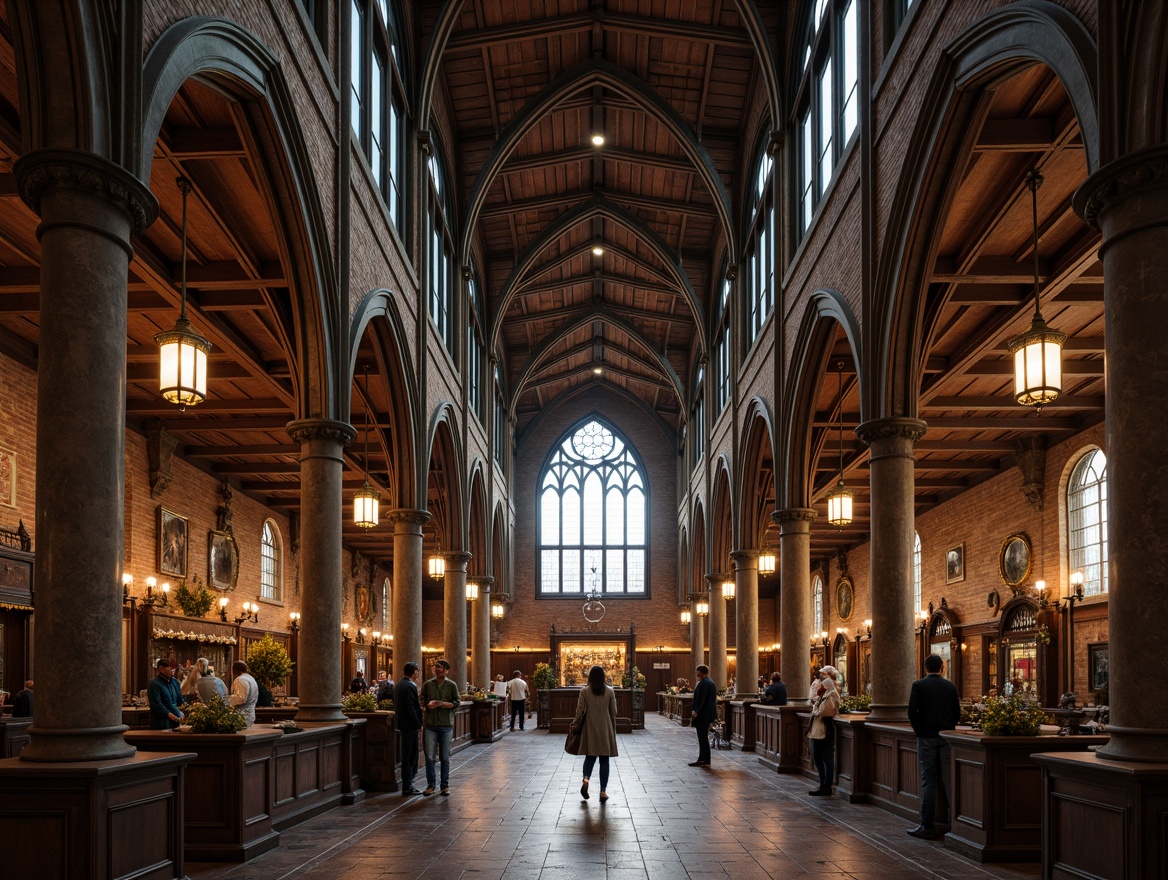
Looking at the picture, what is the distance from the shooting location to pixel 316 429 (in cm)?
1281

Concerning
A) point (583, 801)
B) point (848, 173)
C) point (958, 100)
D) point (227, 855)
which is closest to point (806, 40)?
point (848, 173)

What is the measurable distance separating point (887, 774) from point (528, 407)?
104ft


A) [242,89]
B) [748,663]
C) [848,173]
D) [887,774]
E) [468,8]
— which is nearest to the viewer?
[242,89]

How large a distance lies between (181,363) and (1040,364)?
6.91 m

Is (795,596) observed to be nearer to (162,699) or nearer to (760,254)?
(760,254)

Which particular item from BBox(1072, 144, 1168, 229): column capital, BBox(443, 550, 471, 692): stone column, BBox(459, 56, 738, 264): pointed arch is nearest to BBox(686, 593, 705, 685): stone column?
BBox(443, 550, 471, 692): stone column

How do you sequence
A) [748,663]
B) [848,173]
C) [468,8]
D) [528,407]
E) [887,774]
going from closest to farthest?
[887,774]
[848,173]
[468,8]
[748,663]
[528,407]

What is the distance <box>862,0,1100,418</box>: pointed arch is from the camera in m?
7.83

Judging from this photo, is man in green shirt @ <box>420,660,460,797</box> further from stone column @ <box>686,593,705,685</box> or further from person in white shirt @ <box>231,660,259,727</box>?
stone column @ <box>686,593,705,685</box>

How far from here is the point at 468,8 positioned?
20828 mm

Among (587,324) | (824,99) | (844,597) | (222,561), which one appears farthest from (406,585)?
(844,597)

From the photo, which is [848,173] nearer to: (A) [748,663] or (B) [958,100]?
(B) [958,100]

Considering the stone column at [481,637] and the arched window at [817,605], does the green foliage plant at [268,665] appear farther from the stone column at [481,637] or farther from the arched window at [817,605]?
the arched window at [817,605]

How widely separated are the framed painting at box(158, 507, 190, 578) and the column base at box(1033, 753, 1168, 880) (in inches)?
671
